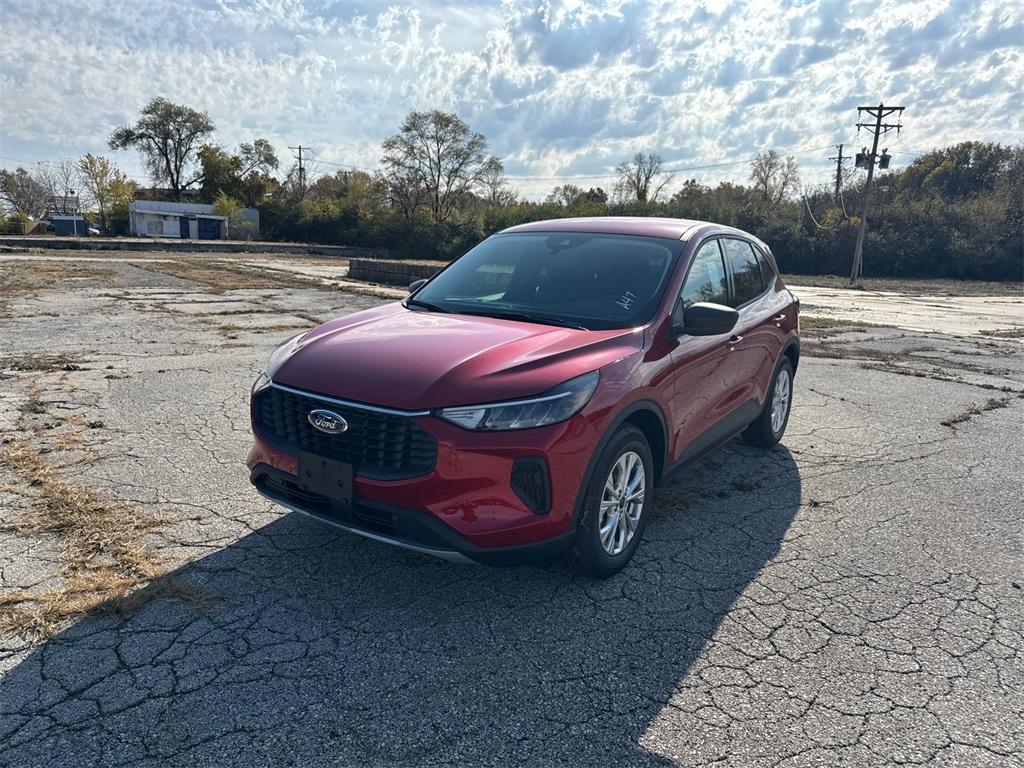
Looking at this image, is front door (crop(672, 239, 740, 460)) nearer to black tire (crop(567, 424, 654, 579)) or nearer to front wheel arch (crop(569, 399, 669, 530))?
front wheel arch (crop(569, 399, 669, 530))

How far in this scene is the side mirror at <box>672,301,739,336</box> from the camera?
3744 millimetres

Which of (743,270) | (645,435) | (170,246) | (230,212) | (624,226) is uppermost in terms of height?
(230,212)

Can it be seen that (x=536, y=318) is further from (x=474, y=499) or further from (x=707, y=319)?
(x=474, y=499)

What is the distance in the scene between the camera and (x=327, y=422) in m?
3.08

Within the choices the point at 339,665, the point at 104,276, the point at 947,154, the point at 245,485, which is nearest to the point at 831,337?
the point at 245,485

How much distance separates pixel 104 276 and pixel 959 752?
71.2 feet

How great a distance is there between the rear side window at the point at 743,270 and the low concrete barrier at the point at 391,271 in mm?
14623

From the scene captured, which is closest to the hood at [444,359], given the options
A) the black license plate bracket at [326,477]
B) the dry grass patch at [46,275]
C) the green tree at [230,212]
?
the black license plate bracket at [326,477]

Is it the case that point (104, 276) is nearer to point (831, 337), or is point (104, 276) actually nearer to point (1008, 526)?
point (831, 337)

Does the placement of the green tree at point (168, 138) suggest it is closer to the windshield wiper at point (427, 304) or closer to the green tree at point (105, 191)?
the green tree at point (105, 191)

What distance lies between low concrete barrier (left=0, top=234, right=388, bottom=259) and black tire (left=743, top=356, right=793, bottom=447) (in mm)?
Answer: 38396

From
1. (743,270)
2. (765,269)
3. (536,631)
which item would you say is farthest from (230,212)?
(536,631)

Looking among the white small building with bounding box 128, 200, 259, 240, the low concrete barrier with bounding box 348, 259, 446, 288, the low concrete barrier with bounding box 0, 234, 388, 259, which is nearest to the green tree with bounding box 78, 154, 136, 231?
the white small building with bounding box 128, 200, 259, 240

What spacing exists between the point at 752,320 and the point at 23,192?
9556cm
